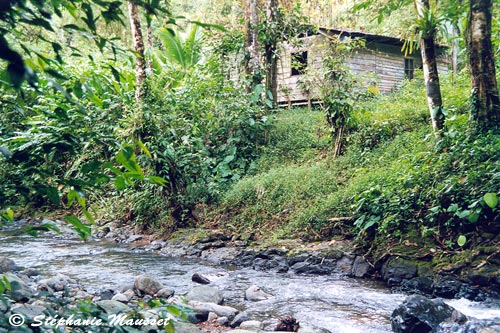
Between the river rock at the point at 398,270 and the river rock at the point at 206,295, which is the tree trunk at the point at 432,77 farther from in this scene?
the river rock at the point at 206,295

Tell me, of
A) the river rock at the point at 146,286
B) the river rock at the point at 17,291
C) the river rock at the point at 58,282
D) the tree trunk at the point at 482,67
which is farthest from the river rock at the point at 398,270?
the river rock at the point at 17,291

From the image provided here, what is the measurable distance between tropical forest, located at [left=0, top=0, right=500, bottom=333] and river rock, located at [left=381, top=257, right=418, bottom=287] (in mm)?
31

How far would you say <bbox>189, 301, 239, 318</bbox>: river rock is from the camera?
15.7 ft

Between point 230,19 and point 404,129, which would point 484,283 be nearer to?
point 404,129

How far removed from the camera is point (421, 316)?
4402 millimetres

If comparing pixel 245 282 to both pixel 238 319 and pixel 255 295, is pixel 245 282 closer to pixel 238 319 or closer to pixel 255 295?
pixel 255 295

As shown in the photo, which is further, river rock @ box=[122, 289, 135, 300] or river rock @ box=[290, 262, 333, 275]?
river rock @ box=[290, 262, 333, 275]

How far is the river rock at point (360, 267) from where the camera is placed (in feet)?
21.4

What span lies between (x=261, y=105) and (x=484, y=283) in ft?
27.2

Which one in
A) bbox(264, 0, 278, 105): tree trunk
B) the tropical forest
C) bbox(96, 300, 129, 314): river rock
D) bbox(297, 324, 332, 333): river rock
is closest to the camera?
bbox(96, 300, 129, 314): river rock

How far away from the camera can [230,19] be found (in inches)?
648

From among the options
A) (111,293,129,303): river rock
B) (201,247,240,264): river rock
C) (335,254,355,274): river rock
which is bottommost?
(201,247,240,264): river rock

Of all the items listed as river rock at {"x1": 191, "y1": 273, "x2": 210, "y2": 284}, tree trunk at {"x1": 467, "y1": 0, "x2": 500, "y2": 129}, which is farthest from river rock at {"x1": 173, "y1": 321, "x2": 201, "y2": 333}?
tree trunk at {"x1": 467, "y1": 0, "x2": 500, "y2": 129}

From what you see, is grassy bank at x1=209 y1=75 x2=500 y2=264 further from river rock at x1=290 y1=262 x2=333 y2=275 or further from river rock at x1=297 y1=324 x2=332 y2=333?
river rock at x1=297 y1=324 x2=332 y2=333
